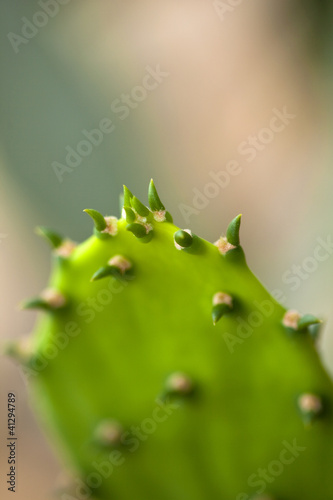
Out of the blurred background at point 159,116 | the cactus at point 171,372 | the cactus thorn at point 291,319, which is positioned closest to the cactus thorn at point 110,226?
the cactus at point 171,372

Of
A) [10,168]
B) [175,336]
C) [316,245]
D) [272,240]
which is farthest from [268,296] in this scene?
[10,168]

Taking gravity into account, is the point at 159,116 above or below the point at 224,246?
above

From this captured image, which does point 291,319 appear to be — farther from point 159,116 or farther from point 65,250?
point 159,116

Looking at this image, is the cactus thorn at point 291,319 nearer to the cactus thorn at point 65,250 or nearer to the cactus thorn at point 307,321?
the cactus thorn at point 307,321

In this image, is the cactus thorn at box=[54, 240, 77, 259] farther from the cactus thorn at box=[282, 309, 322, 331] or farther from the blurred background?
the blurred background

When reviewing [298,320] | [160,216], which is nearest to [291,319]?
[298,320]

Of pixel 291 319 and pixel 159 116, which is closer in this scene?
pixel 291 319
